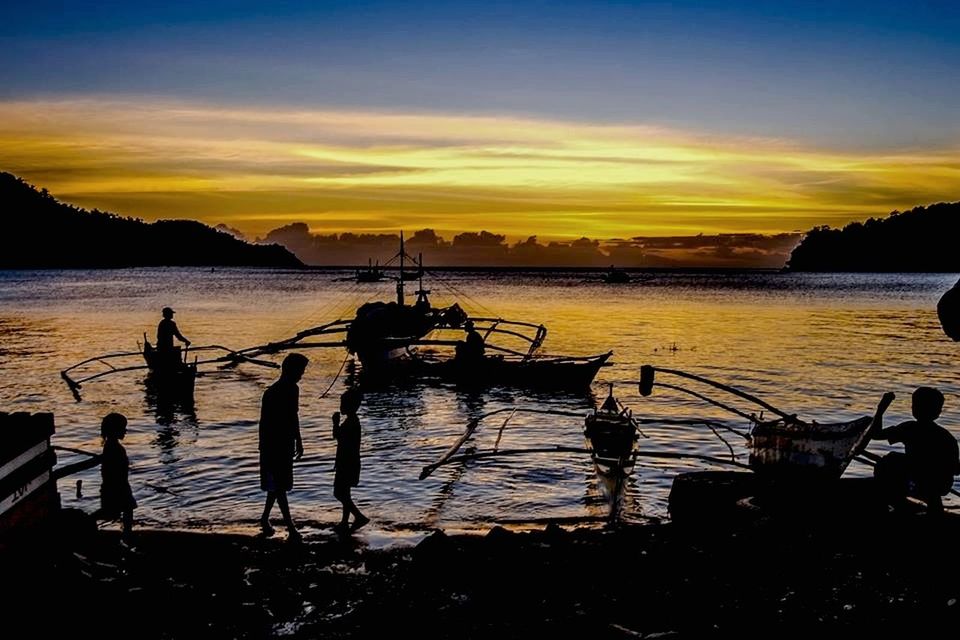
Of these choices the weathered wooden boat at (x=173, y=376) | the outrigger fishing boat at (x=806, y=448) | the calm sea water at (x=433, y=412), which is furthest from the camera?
the weathered wooden boat at (x=173, y=376)

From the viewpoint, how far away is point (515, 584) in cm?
761

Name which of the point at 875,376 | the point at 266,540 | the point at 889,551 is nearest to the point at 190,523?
the point at 266,540

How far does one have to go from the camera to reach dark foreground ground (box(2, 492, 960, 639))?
21.6ft

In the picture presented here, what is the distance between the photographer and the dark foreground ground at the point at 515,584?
6.57 meters

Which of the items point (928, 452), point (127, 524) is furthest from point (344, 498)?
point (928, 452)

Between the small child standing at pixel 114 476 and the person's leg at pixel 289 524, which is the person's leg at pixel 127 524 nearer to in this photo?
the small child standing at pixel 114 476

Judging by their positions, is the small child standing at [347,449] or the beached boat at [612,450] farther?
the beached boat at [612,450]

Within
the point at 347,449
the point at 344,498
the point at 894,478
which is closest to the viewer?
the point at 894,478

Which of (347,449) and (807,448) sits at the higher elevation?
(347,449)

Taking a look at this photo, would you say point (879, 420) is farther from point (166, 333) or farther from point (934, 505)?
point (166, 333)

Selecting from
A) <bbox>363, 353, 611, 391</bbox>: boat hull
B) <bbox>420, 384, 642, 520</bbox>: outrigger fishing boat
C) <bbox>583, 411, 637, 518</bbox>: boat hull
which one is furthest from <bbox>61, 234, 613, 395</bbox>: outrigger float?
<bbox>583, 411, 637, 518</bbox>: boat hull

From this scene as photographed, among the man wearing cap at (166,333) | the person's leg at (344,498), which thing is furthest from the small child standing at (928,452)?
the man wearing cap at (166,333)

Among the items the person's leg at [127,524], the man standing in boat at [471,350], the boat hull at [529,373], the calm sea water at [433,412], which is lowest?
the calm sea water at [433,412]

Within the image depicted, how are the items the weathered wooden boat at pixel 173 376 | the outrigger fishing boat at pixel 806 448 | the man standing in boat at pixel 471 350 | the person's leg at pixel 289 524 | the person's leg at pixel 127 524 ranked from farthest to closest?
the man standing in boat at pixel 471 350 → the weathered wooden boat at pixel 173 376 → the outrigger fishing boat at pixel 806 448 → the person's leg at pixel 289 524 → the person's leg at pixel 127 524
